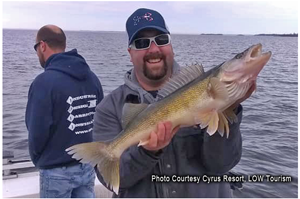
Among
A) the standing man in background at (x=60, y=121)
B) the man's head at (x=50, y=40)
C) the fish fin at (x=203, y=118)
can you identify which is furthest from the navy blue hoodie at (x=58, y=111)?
the fish fin at (x=203, y=118)

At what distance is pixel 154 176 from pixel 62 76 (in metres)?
2.36

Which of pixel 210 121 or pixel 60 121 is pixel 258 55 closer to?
pixel 210 121

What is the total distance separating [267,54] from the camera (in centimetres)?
247

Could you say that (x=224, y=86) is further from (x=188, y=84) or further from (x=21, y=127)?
(x=21, y=127)

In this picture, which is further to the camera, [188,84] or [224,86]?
[188,84]

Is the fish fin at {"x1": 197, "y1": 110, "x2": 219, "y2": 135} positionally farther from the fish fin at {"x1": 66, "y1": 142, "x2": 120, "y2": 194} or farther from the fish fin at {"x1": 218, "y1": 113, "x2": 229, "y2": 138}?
the fish fin at {"x1": 66, "y1": 142, "x2": 120, "y2": 194}

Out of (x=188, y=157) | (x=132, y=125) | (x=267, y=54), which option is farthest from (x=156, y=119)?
(x=267, y=54)

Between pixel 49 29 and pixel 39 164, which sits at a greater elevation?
pixel 49 29

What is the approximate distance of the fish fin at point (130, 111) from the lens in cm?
297

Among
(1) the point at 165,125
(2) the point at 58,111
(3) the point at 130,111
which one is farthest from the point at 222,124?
(2) the point at 58,111

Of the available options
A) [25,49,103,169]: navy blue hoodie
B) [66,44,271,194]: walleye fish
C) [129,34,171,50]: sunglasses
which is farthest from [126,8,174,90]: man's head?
[25,49,103,169]: navy blue hoodie

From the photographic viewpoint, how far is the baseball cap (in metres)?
3.34

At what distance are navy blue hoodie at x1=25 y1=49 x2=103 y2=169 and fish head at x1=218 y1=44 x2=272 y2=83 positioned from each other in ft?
8.75

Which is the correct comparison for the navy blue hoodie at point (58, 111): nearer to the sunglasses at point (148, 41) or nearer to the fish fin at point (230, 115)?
the sunglasses at point (148, 41)
